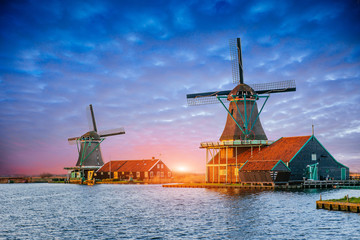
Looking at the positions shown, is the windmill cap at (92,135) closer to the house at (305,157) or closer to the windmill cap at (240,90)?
the windmill cap at (240,90)

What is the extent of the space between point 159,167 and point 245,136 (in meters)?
40.5

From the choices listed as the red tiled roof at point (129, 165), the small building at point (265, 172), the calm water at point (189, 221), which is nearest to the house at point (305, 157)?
the small building at point (265, 172)

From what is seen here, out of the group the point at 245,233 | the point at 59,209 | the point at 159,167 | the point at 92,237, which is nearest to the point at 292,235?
the point at 245,233

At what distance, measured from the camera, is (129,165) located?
106 meters

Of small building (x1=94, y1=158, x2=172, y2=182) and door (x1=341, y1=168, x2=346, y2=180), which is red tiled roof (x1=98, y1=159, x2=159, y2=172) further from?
door (x1=341, y1=168, x2=346, y2=180)

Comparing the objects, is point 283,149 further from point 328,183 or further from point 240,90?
point 240,90

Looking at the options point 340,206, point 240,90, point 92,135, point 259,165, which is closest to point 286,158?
point 259,165

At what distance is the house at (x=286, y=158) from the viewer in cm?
6106

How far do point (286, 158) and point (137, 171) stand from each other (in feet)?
162

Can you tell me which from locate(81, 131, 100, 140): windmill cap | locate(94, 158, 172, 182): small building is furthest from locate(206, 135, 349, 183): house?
locate(81, 131, 100, 140): windmill cap

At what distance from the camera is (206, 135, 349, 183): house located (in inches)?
2404

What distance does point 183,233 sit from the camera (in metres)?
26.6

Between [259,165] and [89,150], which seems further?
[89,150]

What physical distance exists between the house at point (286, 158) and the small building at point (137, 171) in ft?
98.8
